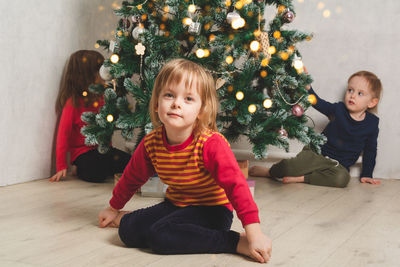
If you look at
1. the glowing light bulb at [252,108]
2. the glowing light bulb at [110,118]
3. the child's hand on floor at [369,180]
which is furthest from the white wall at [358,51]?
the glowing light bulb at [110,118]

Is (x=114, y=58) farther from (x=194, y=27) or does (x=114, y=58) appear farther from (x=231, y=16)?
(x=231, y=16)

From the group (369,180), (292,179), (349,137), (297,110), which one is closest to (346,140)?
(349,137)

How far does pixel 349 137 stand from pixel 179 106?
1.46 m

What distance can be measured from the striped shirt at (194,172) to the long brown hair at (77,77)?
3.20ft

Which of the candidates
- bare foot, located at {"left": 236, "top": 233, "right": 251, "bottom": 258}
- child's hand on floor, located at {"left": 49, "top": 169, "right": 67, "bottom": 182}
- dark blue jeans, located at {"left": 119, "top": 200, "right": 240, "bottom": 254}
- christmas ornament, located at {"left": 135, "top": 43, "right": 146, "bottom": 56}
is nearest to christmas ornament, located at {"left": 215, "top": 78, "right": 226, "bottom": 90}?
christmas ornament, located at {"left": 135, "top": 43, "right": 146, "bottom": 56}

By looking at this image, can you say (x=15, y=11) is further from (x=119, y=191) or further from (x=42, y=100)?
(x=119, y=191)

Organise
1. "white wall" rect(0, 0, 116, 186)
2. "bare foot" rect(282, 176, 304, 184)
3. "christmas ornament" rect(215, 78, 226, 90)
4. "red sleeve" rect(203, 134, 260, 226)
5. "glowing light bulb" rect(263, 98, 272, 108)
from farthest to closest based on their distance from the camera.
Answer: "bare foot" rect(282, 176, 304, 184) < "white wall" rect(0, 0, 116, 186) < "glowing light bulb" rect(263, 98, 272, 108) < "christmas ornament" rect(215, 78, 226, 90) < "red sleeve" rect(203, 134, 260, 226)

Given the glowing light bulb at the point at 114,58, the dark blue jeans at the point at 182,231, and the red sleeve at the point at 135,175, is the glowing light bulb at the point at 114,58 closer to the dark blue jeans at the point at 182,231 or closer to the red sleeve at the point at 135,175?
the red sleeve at the point at 135,175

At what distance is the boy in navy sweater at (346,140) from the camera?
2217 millimetres

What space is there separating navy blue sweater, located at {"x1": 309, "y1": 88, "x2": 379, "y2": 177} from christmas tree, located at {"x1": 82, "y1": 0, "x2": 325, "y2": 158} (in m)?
0.51

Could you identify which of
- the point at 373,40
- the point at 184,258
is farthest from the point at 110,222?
the point at 373,40

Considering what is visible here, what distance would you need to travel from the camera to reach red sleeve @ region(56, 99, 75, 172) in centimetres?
208

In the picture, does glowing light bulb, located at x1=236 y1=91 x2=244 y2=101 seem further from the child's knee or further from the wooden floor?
the child's knee

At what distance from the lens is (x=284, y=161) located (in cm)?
225
